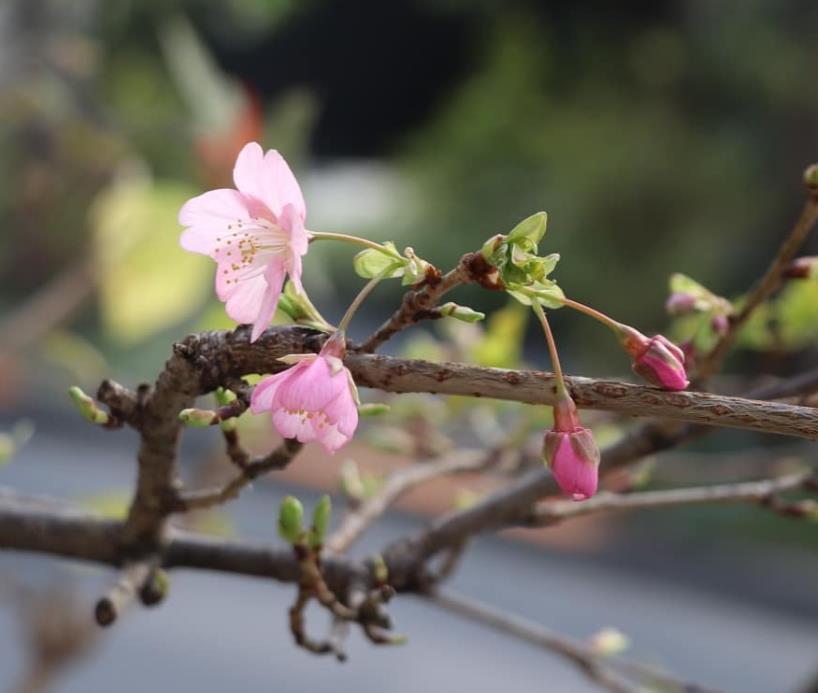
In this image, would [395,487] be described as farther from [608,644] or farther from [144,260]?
[144,260]

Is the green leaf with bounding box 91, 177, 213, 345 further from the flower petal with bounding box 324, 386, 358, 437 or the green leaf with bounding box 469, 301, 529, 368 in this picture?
the flower petal with bounding box 324, 386, 358, 437

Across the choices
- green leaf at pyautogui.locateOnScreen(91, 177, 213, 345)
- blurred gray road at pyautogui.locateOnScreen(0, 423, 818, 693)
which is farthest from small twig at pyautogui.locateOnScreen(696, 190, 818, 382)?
blurred gray road at pyautogui.locateOnScreen(0, 423, 818, 693)

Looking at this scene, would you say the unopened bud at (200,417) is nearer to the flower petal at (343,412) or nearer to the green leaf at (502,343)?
the flower petal at (343,412)

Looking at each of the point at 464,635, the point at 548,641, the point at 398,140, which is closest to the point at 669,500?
the point at 548,641

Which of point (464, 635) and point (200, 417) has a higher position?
point (200, 417)

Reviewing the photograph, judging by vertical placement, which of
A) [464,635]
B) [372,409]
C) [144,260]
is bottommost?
[464,635]

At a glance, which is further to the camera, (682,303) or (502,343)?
(502,343)
